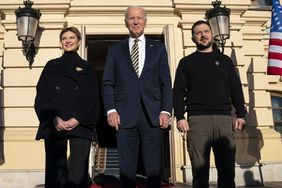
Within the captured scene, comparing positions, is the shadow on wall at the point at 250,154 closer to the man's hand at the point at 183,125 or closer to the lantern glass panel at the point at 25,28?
the man's hand at the point at 183,125

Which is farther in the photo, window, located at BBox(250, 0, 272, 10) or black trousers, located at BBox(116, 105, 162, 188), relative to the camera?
window, located at BBox(250, 0, 272, 10)

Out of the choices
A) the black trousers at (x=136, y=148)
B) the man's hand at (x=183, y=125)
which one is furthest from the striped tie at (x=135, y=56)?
the man's hand at (x=183, y=125)

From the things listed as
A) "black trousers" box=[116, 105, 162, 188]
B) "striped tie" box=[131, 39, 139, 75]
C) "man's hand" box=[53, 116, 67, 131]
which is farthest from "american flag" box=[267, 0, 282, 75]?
"man's hand" box=[53, 116, 67, 131]

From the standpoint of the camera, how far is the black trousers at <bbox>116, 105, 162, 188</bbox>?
321 cm

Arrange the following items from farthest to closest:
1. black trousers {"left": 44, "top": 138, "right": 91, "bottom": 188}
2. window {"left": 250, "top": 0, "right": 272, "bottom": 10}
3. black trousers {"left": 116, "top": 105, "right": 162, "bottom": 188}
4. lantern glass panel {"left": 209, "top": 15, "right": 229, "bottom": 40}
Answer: window {"left": 250, "top": 0, "right": 272, "bottom": 10}, lantern glass panel {"left": 209, "top": 15, "right": 229, "bottom": 40}, black trousers {"left": 44, "top": 138, "right": 91, "bottom": 188}, black trousers {"left": 116, "top": 105, "right": 162, "bottom": 188}

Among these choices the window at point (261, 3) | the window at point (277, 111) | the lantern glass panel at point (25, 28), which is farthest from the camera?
the window at point (277, 111)

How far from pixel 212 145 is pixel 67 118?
1.40m

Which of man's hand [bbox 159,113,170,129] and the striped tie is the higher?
the striped tie

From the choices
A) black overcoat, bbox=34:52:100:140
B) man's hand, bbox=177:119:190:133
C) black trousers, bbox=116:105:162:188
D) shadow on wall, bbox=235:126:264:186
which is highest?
black overcoat, bbox=34:52:100:140

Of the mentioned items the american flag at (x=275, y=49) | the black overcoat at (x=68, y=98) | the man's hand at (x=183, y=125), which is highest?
the american flag at (x=275, y=49)

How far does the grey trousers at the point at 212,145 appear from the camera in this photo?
11.3 feet

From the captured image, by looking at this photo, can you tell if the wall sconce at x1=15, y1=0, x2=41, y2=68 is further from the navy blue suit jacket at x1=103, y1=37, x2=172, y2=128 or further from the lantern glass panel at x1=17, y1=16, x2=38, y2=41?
the navy blue suit jacket at x1=103, y1=37, x2=172, y2=128

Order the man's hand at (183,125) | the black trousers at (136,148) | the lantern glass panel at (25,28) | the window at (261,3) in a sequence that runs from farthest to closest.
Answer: the window at (261,3) < the lantern glass panel at (25,28) < the man's hand at (183,125) < the black trousers at (136,148)

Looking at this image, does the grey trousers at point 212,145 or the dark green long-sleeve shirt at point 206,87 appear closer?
the grey trousers at point 212,145
